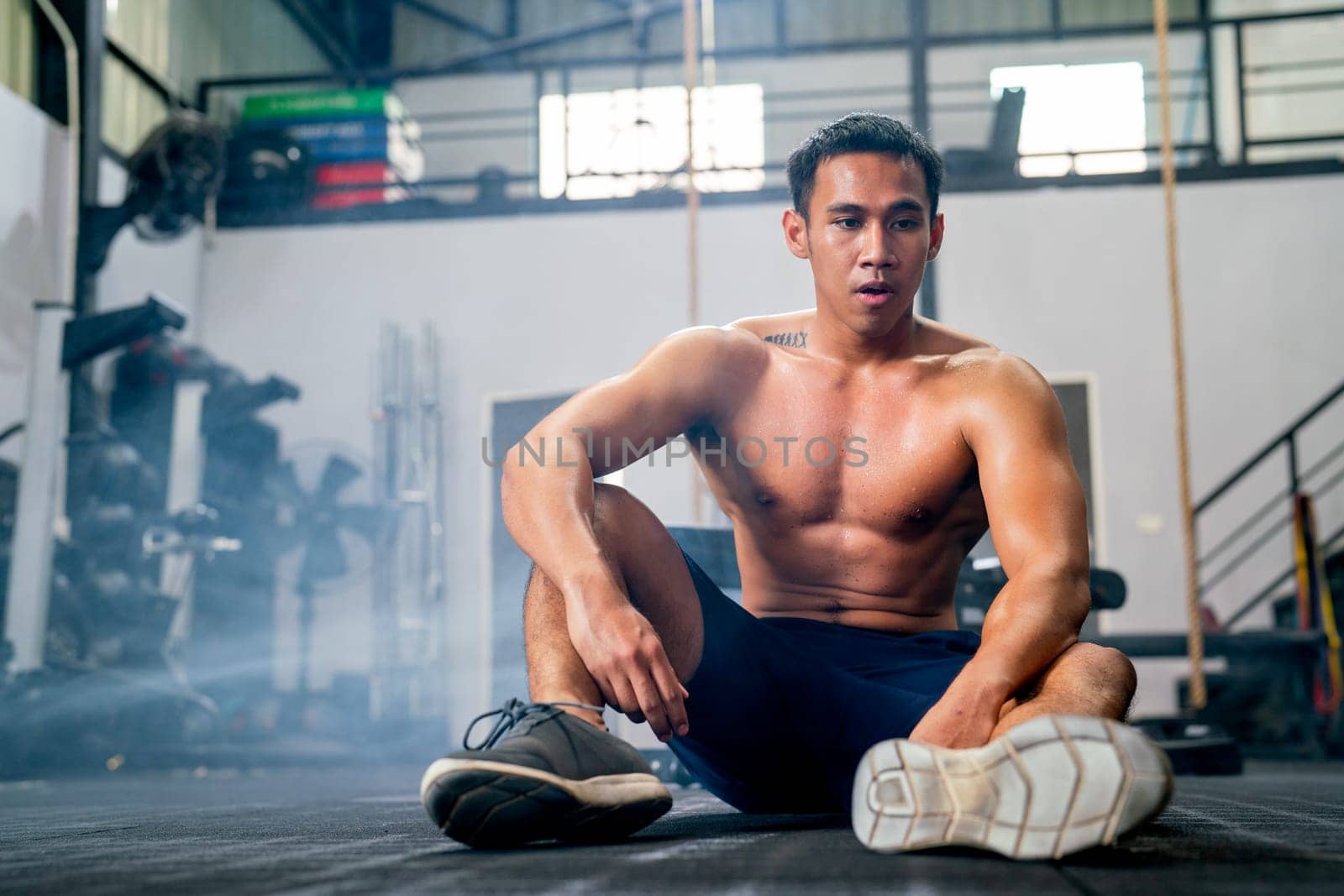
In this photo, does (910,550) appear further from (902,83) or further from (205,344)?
(902,83)

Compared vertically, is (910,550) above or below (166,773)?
above

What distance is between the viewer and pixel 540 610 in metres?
1.35

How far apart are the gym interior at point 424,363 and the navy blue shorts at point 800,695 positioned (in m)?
2.01

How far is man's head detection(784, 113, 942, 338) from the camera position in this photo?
5.19ft

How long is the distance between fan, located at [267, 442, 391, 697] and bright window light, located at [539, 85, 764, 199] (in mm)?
2895

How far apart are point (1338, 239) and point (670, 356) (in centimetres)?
540

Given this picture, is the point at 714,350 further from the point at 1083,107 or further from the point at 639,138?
the point at 1083,107

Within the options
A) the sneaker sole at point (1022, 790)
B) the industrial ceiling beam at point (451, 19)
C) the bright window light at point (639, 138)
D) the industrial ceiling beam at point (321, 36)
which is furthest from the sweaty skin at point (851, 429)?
the industrial ceiling beam at point (451, 19)

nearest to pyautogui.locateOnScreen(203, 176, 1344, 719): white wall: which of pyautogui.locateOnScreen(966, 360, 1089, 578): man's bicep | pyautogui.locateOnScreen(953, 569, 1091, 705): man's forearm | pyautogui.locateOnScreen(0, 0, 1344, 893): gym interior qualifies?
pyautogui.locateOnScreen(0, 0, 1344, 893): gym interior

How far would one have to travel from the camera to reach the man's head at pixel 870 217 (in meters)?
1.58

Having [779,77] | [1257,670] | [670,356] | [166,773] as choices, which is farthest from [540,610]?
[779,77]

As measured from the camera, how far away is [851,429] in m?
1.63

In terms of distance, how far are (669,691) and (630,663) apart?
0.17ft

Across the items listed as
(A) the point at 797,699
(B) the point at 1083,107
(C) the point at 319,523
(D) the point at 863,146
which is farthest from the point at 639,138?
(A) the point at 797,699
